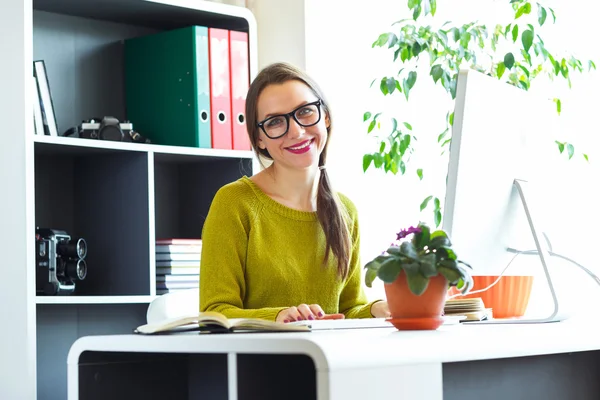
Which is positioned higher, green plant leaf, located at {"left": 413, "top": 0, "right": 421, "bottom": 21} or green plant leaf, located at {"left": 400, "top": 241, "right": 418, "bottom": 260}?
green plant leaf, located at {"left": 413, "top": 0, "right": 421, "bottom": 21}

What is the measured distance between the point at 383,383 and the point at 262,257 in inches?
31.8

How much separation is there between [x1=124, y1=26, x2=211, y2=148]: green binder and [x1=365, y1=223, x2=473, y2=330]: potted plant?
5.72 ft

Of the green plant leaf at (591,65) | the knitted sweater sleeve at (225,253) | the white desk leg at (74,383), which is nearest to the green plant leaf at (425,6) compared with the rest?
the green plant leaf at (591,65)

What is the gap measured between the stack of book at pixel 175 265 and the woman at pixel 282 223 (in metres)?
0.98

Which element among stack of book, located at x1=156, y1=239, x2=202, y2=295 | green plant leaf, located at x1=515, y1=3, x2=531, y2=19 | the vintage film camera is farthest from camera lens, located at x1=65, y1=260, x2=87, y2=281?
green plant leaf, located at x1=515, y1=3, x2=531, y2=19

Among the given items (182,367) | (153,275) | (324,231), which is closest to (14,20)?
(153,275)

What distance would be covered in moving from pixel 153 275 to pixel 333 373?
1.89 metres

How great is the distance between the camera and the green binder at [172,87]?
116 inches

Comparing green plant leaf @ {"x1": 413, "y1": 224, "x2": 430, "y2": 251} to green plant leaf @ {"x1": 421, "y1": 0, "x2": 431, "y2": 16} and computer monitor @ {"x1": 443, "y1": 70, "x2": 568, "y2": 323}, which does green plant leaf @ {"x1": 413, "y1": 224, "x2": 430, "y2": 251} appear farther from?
green plant leaf @ {"x1": 421, "y1": 0, "x2": 431, "y2": 16}

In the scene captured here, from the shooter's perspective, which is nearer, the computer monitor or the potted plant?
the potted plant

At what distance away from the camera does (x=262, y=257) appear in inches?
70.7

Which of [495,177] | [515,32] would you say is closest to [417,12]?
[515,32]

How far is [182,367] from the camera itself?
1.42m

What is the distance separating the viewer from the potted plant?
1253 millimetres
